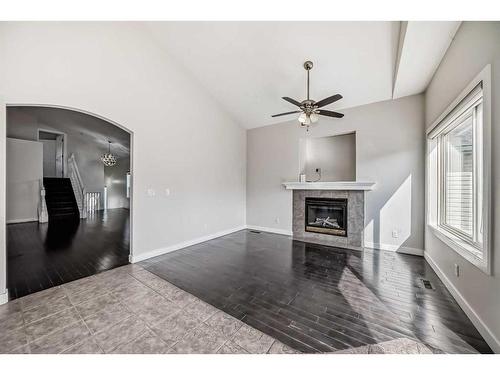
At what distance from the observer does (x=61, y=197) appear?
7633mm

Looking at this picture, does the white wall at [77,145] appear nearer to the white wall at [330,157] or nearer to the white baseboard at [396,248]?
the white wall at [330,157]

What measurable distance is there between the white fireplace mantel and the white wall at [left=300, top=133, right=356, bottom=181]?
531 mm

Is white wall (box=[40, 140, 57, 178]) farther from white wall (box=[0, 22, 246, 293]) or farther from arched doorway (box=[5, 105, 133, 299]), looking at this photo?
white wall (box=[0, 22, 246, 293])

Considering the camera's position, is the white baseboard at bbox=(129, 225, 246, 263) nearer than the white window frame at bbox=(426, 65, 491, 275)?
No

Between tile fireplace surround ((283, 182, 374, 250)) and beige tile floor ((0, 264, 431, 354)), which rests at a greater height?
tile fireplace surround ((283, 182, 374, 250))

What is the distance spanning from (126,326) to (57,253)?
3030 millimetres

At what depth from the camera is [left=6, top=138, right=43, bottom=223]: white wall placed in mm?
6227

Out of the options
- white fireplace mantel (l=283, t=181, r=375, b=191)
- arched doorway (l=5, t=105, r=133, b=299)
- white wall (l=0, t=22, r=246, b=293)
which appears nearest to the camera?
white wall (l=0, t=22, r=246, b=293)

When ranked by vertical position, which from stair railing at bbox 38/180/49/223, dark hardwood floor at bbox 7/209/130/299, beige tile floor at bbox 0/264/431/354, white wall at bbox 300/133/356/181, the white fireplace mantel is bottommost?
beige tile floor at bbox 0/264/431/354

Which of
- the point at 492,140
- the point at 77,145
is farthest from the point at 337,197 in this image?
the point at 77,145

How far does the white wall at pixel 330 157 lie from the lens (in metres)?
4.98

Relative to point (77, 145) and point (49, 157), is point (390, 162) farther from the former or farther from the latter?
point (49, 157)

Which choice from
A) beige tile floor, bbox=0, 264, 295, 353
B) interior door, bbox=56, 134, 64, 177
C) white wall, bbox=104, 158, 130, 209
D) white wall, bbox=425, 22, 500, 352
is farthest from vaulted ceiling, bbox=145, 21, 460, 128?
white wall, bbox=104, 158, 130, 209
